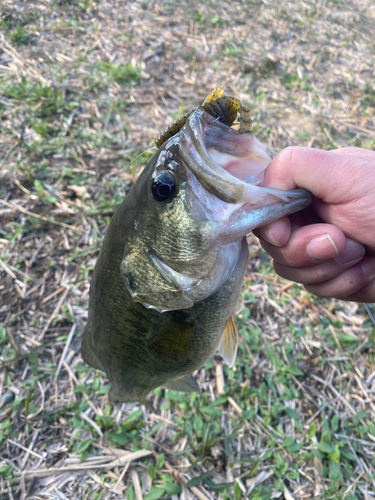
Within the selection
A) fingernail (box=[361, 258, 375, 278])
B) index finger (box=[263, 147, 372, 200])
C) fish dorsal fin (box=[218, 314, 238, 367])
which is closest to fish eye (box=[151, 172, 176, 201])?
index finger (box=[263, 147, 372, 200])

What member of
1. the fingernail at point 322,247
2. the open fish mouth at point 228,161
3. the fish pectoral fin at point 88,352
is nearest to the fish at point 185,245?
the open fish mouth at point 228,161

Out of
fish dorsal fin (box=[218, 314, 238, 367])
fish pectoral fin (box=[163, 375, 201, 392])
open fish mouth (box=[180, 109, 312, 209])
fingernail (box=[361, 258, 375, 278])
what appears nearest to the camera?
open fish mouth (box=[180, 109, 312, 209])

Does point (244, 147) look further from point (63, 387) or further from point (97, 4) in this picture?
point (97, 4)

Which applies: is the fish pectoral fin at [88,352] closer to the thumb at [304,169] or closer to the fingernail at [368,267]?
the thumb at [304,169]

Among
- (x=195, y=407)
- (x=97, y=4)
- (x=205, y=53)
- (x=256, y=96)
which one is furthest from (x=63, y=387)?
(x=97, y=4)

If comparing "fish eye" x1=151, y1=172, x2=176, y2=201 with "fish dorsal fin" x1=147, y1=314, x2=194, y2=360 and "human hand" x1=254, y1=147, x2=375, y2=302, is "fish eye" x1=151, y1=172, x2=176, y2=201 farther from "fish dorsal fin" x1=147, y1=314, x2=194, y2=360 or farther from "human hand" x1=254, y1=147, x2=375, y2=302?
"fish dorsal fin" x1=147, y1=314, x2=194, y2=360

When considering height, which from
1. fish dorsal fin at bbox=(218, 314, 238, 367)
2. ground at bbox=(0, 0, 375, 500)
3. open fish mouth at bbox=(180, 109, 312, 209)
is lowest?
ground at bbox=(0, 0, 375, 500)
